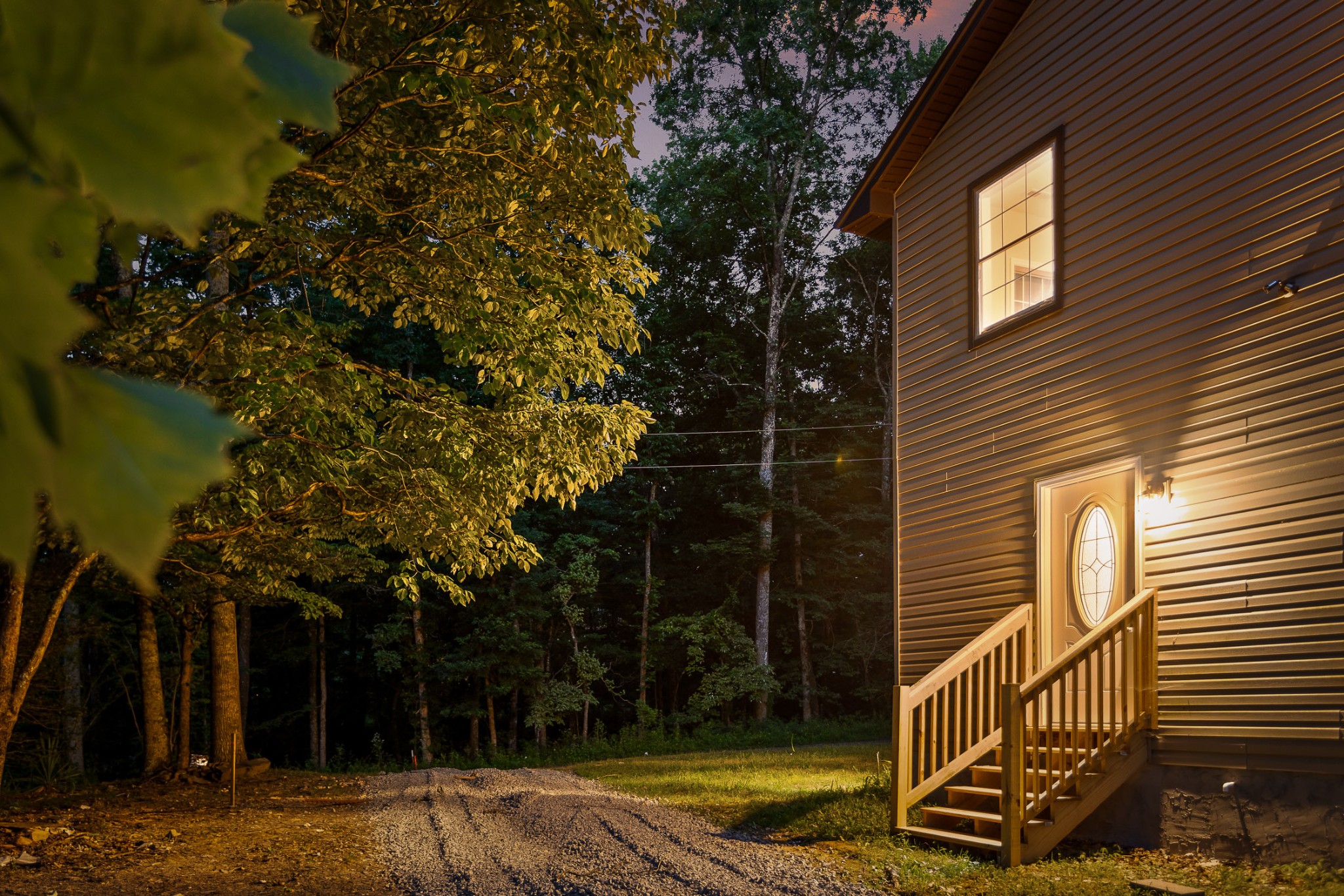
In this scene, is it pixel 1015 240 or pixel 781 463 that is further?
pixel 781 463

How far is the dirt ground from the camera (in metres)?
5.81

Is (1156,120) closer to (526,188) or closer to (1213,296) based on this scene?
(1213,296)

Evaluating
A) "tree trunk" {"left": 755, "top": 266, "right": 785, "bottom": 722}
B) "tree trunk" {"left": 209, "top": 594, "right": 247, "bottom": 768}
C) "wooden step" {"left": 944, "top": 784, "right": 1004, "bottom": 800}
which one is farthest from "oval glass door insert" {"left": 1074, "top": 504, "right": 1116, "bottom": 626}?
"tree trunk" {"left": 755, "top": 266, "right": 785, "bottom": 722}

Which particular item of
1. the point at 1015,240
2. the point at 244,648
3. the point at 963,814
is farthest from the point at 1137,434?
the point at 244,648

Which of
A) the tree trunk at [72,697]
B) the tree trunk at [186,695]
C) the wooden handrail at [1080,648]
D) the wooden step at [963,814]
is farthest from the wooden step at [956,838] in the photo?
the tree trunk at [72,697]

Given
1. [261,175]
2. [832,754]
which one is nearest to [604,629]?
[832,754]

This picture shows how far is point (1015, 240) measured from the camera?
8211 millimetres

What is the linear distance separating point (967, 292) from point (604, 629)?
20.4m

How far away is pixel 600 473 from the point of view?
25.3 ft

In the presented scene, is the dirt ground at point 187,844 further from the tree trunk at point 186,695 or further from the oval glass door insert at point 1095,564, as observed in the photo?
the oval glass door insert at point 1095,564

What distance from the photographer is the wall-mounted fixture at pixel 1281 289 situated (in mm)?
5762

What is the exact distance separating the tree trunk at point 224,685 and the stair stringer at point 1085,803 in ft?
32.3

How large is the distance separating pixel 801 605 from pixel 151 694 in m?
16.6

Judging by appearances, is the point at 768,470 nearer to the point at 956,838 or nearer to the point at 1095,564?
the point at 1095,564
